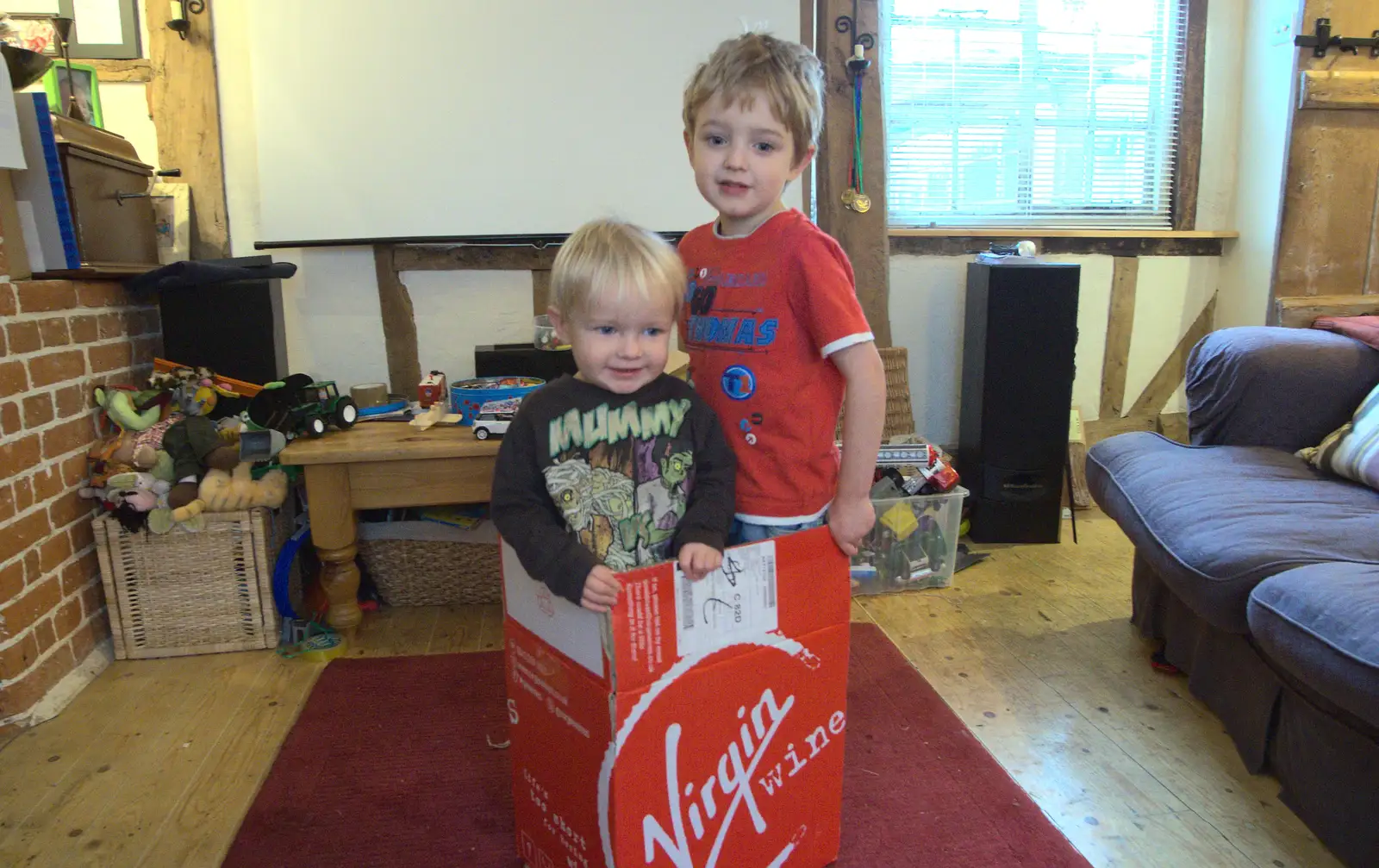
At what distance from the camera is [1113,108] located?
3070mm

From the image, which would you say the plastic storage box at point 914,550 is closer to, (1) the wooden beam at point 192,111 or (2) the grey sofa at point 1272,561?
(2) the grey sofa at point 1272,561

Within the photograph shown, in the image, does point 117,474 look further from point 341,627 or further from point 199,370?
point 341,627

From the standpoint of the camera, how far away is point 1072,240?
3.05 meters

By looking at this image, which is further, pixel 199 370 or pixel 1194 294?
pixel 1194 294

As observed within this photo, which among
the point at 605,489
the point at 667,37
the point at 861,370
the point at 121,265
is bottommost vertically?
the point at 605,489

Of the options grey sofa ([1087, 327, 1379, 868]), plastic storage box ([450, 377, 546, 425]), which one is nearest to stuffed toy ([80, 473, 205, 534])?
plastic storage box ([450, 377, 546, 425])

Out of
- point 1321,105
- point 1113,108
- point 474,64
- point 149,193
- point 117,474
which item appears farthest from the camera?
point 1113,108

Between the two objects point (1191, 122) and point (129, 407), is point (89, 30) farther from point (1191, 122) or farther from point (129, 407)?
point (1191, 122)

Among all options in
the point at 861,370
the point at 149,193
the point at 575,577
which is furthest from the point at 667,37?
the point at 575,577

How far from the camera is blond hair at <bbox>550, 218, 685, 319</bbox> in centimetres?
109

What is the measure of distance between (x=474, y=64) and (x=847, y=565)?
199 centimetres

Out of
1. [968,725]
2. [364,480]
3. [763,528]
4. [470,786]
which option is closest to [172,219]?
[364,480]

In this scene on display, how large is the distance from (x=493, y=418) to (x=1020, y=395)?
1.64 metres

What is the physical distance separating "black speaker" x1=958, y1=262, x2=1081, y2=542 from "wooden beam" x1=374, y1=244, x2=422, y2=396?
1.80m
